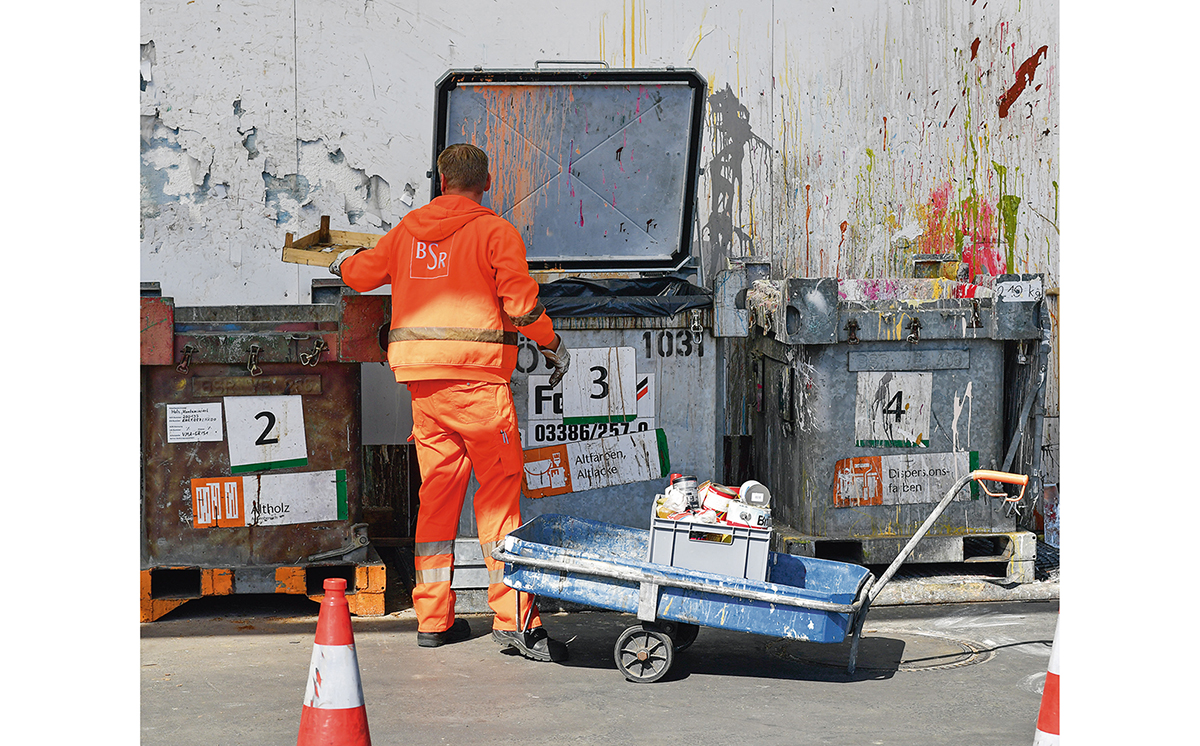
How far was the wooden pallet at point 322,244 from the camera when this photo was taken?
5.46m

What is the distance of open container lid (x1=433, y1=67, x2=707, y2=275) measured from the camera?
5.60m

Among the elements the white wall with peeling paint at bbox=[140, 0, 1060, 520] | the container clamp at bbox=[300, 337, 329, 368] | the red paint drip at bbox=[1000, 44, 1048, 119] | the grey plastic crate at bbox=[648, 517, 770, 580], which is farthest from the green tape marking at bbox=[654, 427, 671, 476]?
the red paint drip at bbox=[1000, 44, 1048, 119]

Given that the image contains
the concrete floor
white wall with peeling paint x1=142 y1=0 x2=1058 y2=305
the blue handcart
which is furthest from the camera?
white wall with peeling paint x1=142 y1=0 x2=1058 y2=305

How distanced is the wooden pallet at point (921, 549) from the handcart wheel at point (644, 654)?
1.19 metres

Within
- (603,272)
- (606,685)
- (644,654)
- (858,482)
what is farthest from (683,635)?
(603,272)

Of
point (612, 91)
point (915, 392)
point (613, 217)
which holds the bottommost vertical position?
point (915, 392)

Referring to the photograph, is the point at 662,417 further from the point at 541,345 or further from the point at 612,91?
the point at 612,91

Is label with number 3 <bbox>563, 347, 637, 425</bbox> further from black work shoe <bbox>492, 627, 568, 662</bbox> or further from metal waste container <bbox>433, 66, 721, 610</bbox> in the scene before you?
black work shoe <bbox>492, 627, 568, 662</bbox>

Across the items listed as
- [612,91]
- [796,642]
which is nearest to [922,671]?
[796,642]

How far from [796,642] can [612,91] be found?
266 cm

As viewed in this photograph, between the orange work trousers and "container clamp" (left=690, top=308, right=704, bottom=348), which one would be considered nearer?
the orange work trousers

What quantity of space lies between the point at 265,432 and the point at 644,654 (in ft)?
6.04

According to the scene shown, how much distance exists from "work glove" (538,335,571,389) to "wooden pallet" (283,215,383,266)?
1.19 m

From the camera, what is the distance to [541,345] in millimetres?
4668
